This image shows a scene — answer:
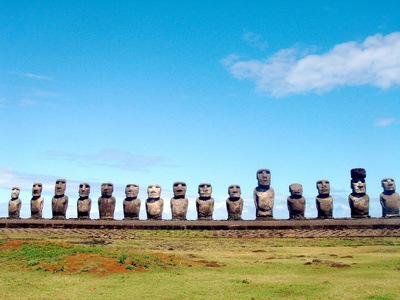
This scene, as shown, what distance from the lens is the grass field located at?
9.13 m

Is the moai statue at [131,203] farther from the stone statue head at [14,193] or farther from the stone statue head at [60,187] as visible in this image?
the stone statue head at [14,193]

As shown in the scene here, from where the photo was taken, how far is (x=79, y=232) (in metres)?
24.9

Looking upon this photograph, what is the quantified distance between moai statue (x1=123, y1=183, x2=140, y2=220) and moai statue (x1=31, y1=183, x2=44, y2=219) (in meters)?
7.17

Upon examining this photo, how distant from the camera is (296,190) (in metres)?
27.2

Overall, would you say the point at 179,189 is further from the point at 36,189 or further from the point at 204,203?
the point at 36,189

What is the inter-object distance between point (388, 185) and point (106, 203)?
19.3 metres

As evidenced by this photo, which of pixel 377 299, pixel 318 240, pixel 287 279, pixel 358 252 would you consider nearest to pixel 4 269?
pixel 287 279

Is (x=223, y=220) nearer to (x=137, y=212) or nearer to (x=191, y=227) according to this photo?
(x=191, y=227)

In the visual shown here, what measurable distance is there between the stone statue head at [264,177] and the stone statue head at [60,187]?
1480cm

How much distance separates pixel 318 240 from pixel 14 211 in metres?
23.9

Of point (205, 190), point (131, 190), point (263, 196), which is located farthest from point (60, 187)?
point (263, 196)

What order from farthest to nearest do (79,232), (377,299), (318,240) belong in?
(79,232), (318,240), (377,299)

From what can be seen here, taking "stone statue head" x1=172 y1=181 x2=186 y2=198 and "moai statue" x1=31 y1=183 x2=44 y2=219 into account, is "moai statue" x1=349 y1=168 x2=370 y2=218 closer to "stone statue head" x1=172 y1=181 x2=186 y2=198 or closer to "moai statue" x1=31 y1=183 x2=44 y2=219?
"stone statue head" x1=172 y1=181 x2=186 y2=198

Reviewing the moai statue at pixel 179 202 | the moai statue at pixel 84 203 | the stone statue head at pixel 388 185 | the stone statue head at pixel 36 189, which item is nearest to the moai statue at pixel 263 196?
the moai statue at pixel 179 202
